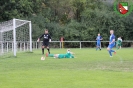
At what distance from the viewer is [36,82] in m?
11.1

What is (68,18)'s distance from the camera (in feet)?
202

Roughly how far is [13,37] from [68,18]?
3515 centimetres

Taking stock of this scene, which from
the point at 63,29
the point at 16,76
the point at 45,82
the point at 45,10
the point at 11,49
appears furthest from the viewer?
the point at 45,10

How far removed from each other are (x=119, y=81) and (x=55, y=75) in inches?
105

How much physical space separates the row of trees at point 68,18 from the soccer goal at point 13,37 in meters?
16.8

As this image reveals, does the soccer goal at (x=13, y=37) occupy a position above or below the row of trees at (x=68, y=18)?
below

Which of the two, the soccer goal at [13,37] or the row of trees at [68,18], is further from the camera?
the row of trees at [68,18]

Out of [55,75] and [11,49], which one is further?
[11,49]

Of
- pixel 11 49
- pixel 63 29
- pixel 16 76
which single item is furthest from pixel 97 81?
pixel 63 29

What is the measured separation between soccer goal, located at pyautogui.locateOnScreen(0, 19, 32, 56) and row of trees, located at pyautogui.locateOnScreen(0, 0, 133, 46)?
1684cm

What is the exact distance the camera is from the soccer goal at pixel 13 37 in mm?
27228

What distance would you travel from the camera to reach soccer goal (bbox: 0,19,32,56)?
27228 millimetres

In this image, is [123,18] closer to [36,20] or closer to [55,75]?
[36,20]

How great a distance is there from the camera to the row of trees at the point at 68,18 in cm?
5294
